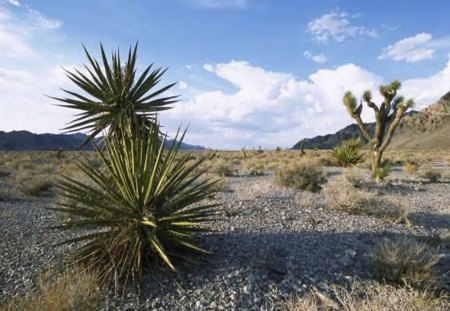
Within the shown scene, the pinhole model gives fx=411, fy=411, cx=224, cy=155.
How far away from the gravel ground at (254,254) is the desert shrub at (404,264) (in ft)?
0.68

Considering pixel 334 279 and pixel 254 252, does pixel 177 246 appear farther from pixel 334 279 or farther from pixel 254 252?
pixel 334 279

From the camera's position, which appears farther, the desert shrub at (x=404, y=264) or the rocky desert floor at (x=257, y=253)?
the desert shrub at (x=404, y=264)

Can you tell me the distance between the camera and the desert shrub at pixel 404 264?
16.9ft

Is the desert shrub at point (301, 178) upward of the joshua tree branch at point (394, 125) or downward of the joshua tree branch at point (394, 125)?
downward

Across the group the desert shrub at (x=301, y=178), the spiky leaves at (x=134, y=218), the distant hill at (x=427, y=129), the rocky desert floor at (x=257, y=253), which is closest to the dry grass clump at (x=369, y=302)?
the rocky desert floor at (x=257, y=253)

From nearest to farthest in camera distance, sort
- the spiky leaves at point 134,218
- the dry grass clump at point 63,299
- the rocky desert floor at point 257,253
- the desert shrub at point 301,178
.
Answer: the dry grass clump at point 63,299 → the rocky desert floor at point 257,253 → the spiky leaves at point 134,218 → the desert shrub at point 301,178

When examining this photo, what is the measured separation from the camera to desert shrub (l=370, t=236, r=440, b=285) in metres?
5.15

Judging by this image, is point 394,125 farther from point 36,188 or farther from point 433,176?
point 36,188

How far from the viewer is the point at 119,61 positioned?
756cm

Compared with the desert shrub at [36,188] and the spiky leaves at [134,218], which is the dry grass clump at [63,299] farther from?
the desert shrub at [36,188]

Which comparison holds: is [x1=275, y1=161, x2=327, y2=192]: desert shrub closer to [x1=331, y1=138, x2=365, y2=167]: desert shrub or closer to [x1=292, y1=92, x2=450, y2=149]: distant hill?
[x1=331, y1=138, x2=365, y2=167]: desert shrub

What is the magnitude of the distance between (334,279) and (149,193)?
2590 millimetres

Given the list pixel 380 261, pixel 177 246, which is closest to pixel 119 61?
pixel 177 246

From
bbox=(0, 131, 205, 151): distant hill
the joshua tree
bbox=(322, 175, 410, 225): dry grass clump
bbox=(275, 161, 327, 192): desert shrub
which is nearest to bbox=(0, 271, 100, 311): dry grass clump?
bbox=(322, 175, 410, 225): dry grass clump
